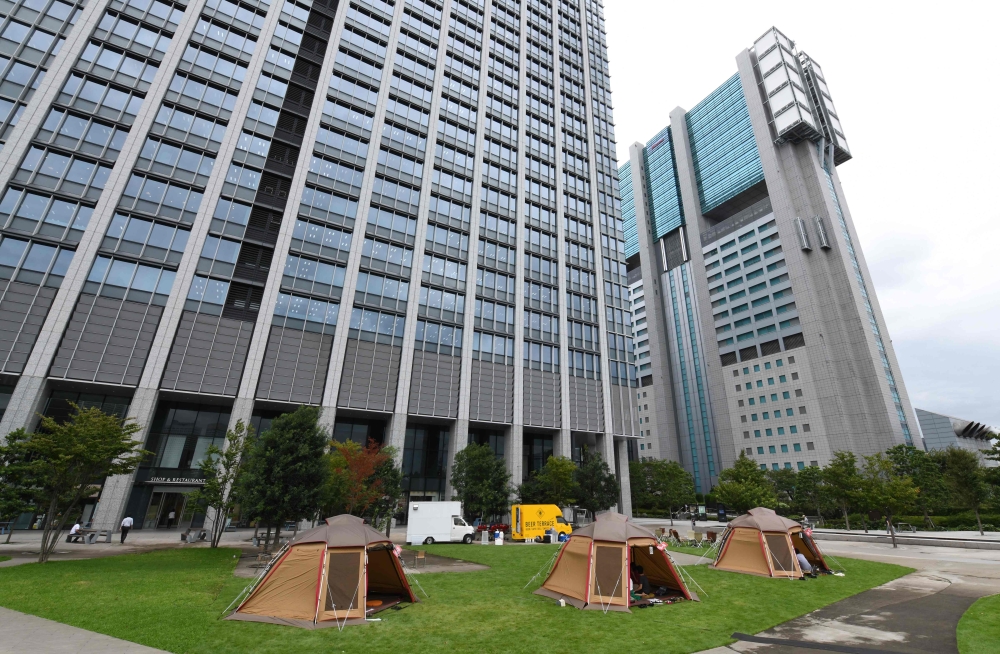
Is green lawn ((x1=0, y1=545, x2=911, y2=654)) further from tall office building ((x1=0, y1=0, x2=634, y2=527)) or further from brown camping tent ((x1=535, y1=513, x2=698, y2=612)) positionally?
tall office building ((x1=0, y1=0, x2=634, y2=527))

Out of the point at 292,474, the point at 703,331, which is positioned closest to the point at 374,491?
the point at 292,474

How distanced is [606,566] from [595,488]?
3454cm

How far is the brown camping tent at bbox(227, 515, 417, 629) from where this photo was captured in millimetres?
12562

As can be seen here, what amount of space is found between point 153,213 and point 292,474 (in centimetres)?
2846

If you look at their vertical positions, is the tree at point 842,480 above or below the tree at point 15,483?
above

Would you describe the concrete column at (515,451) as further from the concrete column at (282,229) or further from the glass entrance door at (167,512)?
the glass entrance door at (167,512)

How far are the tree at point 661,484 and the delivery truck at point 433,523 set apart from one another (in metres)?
37.3

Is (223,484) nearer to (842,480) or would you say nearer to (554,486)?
(554,486)

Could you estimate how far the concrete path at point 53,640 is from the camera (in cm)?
952

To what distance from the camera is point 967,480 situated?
4178 centimetres

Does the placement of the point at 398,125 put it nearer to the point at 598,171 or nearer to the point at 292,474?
the point at 598,171

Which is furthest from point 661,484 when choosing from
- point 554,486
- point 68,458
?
point 68,458

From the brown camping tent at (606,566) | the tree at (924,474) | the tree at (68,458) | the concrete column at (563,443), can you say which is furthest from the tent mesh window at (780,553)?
the tree at (924,474)

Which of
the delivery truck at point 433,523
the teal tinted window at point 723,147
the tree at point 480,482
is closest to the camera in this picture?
the delivery truck at point 433,523
